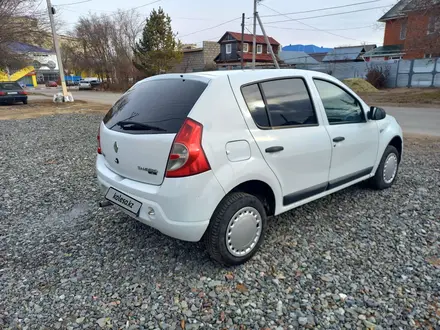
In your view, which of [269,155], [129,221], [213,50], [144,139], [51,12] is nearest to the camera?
[144,139]

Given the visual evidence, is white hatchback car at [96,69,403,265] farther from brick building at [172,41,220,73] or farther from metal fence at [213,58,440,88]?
brick building at [172,41,220,73]

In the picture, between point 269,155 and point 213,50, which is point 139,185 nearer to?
point 269,155

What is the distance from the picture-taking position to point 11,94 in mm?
18812

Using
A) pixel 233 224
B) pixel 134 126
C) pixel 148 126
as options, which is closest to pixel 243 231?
pixel 233 224

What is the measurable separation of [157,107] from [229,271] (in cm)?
154

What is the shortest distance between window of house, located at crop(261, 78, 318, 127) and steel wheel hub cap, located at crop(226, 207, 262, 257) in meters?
0.82

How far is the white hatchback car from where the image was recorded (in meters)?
2.42

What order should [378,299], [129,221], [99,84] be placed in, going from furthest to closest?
[99,84] → [129,221] → [378,299]

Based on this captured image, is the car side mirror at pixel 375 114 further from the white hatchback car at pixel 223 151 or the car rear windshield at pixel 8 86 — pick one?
the car rear windshield at pixel 8 86

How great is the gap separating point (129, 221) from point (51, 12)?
58.6 ft

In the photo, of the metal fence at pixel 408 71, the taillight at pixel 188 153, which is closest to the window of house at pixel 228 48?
the metal fence at pixel 408 71

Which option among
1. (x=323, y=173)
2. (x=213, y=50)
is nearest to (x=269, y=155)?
(x=323, y=173)

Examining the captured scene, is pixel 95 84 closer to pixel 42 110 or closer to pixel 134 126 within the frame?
pixel 42 110

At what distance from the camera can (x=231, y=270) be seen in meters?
2.74
